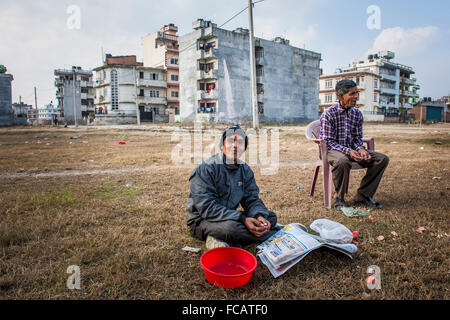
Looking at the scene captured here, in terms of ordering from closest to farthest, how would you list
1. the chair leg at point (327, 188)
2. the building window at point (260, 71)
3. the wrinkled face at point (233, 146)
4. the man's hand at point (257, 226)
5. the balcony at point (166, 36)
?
the man's hand at point (257, 226)
the wrinkled face at point (233, 146)
the chair leg at point (327, 188)
the building window at point (260, 71)
the balcony at point (166, 36)

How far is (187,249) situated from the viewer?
268 cm

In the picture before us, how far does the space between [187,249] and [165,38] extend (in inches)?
1932

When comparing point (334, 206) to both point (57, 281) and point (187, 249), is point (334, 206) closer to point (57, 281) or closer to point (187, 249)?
point (187, 249)

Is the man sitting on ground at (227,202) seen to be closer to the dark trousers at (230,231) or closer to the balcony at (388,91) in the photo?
the dark trousers at (230,231)

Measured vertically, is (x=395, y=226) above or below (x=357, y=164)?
below

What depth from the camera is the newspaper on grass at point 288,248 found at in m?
2.30

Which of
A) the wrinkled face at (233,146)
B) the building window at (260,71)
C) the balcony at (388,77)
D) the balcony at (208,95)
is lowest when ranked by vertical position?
Result: the wrinkled face at (233,146)

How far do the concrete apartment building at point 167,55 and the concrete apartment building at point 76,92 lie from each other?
15620 millimetres

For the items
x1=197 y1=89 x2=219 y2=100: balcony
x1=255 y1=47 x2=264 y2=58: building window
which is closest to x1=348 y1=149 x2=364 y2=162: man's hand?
x1=197 y1=89 x2=219 y2=100: balcony

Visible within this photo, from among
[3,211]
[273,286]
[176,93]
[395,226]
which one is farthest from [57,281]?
[176,93]

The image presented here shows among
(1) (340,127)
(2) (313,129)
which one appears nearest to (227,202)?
(1) (340,127)

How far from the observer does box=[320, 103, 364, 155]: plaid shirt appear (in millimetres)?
4086

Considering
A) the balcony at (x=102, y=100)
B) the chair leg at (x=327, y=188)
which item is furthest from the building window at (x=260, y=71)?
the chair leg at (x=327, y=188)

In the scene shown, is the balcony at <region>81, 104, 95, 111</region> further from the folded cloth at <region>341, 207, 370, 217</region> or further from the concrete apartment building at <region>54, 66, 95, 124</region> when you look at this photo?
the folded cloth at <region>341, 207, 370, 217</region>
